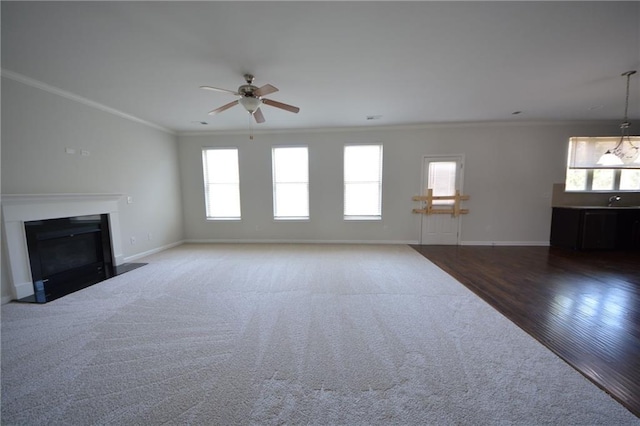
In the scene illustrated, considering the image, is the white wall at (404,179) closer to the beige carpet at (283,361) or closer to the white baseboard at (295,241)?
the white baseboard at (295,241)

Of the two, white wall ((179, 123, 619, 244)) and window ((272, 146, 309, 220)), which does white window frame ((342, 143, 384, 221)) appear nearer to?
white wall ((179, 123, 619, 244))

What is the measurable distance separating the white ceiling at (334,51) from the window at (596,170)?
128cm

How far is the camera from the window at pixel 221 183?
5.46m

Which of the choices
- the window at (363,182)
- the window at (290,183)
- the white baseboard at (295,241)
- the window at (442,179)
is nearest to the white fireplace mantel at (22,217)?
the white baseboard at (295,241)

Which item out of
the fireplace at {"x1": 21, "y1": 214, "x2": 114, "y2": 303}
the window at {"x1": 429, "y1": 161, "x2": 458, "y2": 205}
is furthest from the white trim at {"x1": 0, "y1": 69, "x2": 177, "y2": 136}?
the window at {"x1": 429, "y1": 161, "x2": 458, "y2": 205}

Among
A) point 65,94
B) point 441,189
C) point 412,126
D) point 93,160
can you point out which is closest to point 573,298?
point 441,189

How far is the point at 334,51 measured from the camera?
2275mm

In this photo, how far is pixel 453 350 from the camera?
1781mm

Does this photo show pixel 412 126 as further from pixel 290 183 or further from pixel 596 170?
pixel 596 170

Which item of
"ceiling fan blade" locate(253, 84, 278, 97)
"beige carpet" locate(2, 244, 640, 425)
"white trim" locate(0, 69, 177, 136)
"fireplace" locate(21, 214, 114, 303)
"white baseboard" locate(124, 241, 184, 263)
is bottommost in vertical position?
"beige carpet" locate(2, 244, 640, 425)

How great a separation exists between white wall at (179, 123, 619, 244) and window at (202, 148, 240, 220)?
15 cm

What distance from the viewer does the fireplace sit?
2838mm

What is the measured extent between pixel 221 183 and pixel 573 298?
6.56 m

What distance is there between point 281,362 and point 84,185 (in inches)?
167
